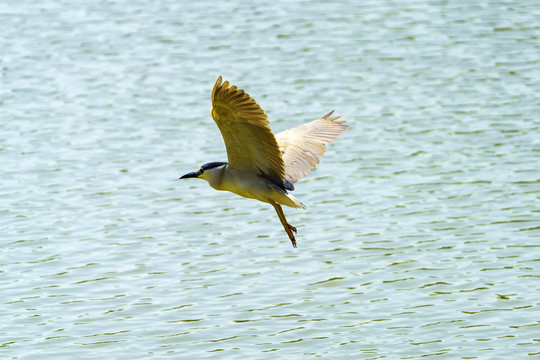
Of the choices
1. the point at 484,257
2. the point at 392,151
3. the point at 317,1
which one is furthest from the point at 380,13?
the point at 484,257

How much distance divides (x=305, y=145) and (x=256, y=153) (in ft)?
3.07

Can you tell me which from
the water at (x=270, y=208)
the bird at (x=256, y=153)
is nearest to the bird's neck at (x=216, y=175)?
the bird at (x=256, y=153)

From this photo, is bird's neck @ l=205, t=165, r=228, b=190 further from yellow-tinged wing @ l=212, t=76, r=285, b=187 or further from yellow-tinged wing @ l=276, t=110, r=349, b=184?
yellow-tinged wing @ l=276, t=110, r=349, b=184

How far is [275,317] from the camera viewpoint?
8.75 m

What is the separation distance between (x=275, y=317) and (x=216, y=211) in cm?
280

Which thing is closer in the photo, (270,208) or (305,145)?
(305,145)

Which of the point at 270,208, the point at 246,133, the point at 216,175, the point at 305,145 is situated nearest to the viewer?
the point at 246,133

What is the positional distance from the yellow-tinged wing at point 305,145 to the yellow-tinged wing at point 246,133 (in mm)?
387

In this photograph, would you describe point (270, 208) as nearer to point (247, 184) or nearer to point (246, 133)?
point (247, 184)

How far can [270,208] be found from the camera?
37.9ft

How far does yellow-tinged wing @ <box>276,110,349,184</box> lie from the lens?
8078mm

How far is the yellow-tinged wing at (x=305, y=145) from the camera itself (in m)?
8.08

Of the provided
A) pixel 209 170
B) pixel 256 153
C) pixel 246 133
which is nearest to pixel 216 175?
pixel 209 170

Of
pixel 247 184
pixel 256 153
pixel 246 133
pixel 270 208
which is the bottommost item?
pixel 270 208
